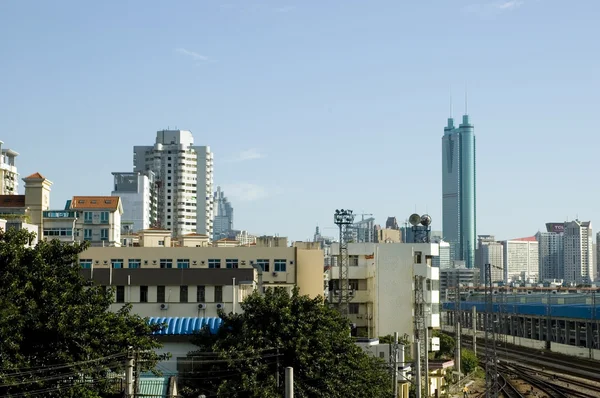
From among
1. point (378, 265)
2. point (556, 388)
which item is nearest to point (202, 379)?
point (556, 388)

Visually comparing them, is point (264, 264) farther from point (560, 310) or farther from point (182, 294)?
point (560, 310)

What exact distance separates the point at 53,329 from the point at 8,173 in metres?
131

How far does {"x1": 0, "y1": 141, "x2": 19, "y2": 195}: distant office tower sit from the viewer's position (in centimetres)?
15562

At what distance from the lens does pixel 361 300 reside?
81.4 meters

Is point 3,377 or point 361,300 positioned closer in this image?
point 3,377

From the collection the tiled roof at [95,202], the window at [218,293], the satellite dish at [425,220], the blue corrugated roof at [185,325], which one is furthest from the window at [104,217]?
the blue corrugated roof at [185,325]

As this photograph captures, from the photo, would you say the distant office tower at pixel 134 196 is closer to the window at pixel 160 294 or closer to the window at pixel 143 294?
the window at pixel 143 294

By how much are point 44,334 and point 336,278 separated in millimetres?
49268

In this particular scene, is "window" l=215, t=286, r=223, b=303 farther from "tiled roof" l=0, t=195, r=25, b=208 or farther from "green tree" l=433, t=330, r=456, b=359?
"tiled roof" l=0, t=195, r=25, b=208

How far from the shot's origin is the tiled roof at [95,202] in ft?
415

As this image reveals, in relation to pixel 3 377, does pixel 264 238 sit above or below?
above

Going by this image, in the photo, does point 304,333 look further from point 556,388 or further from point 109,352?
point 556,388

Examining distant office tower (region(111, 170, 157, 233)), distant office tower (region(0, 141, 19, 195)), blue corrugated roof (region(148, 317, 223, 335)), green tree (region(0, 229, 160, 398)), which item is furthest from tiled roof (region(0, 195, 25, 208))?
green tree (region(0, 229, 160, 398))

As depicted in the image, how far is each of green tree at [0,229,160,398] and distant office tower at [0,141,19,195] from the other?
120670mm
